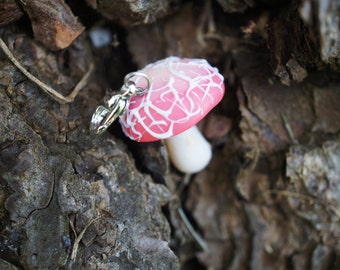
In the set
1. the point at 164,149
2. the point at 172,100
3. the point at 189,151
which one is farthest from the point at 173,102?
the point at 189,151

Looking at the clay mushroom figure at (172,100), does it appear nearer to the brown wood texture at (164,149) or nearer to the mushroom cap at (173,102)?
the mushroom cap at (173,102)

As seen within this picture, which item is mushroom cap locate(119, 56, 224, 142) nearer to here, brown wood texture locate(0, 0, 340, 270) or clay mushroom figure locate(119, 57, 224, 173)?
clay mushroom figure locate(119, 57, 224, 173)

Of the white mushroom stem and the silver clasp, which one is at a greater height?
the silver clasp

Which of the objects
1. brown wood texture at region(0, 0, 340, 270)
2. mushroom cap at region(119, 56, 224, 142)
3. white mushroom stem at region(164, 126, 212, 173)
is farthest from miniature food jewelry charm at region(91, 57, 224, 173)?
white mushroom stem at region(164, 126, 212, 173)

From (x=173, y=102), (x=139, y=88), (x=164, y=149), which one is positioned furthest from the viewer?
(x=164, y=149)

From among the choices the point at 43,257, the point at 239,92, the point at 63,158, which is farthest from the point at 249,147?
the point at 43,257

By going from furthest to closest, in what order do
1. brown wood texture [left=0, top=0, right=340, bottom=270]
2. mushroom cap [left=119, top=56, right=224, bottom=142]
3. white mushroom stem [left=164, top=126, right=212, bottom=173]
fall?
white mushroom stem [left=164, top=126, right=212, bottom=173], mushroom cap [left=119, top=56, right=224, bottom=142], brown wood texture [left=0, top=0, right=340, bottom=270]

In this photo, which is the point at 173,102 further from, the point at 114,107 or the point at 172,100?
the point at 114,107
